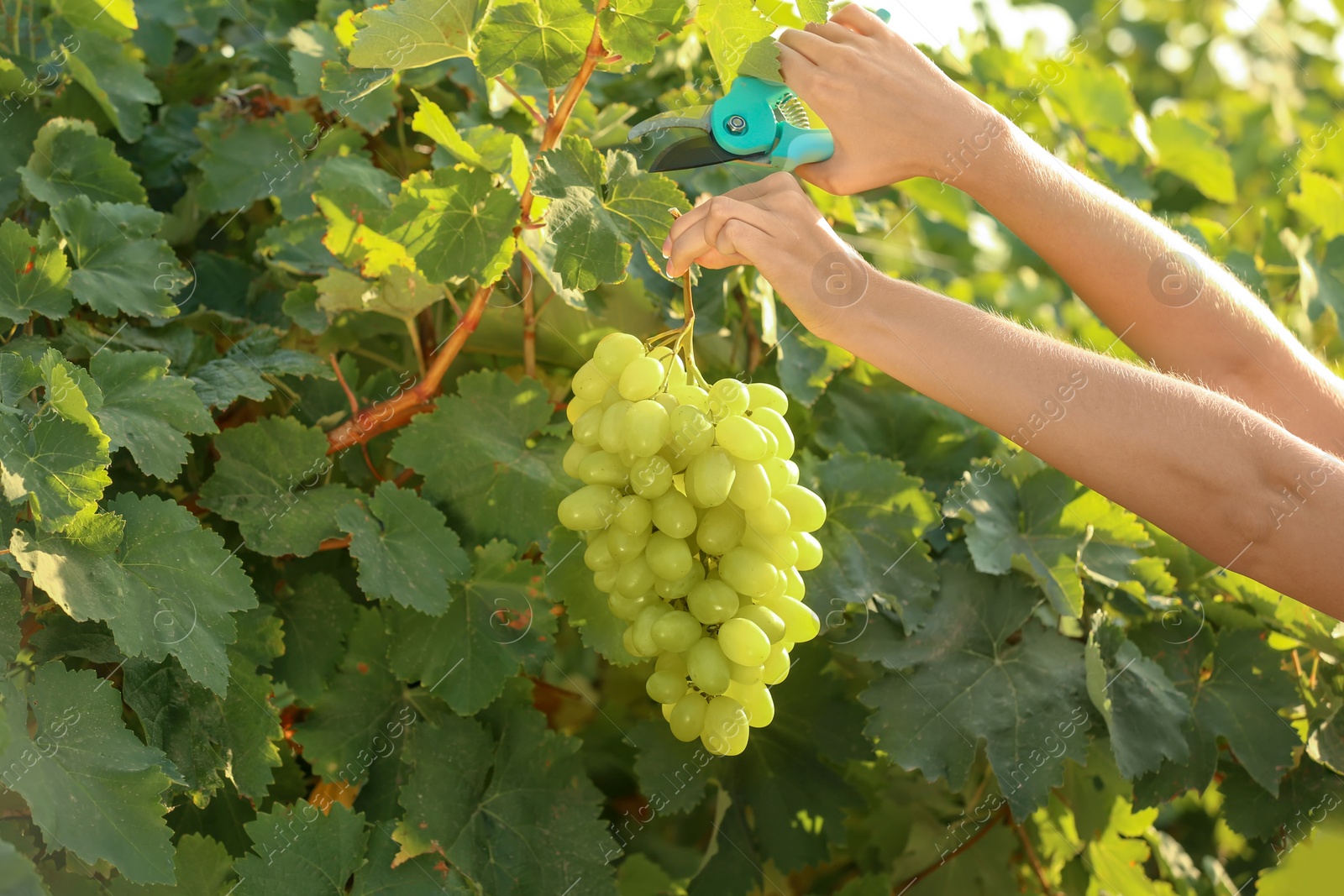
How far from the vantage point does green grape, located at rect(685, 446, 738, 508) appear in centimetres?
75

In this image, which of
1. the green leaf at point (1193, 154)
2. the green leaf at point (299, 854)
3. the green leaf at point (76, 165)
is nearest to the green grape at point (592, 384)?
the green leaf at point (299, 854)

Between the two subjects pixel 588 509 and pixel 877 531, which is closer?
pixel 588 509

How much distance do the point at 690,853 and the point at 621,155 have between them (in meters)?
0.82

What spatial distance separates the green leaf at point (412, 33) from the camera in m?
0.81

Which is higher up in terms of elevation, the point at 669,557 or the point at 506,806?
the point at 669,557

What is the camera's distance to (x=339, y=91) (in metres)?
1.07

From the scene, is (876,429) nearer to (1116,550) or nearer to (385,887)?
(1116,550)

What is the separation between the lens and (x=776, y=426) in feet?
2.64

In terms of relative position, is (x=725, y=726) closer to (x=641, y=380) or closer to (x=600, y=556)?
(x=600, y=556)

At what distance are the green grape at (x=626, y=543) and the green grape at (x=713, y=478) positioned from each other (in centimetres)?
6

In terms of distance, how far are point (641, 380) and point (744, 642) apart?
220 millimetres

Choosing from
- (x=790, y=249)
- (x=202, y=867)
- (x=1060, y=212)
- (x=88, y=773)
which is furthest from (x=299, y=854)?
(x=1060, y=212)

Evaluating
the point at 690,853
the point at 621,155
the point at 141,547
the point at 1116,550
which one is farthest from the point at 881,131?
the point at 690,853

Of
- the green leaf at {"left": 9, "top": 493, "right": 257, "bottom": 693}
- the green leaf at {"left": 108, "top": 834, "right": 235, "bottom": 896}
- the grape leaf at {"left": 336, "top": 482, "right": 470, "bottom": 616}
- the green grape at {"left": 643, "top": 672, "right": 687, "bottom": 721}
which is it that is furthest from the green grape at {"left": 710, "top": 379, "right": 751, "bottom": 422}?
the green leaf at {"left": 108, "top": 834, "right": 235, "bottom": 896}
